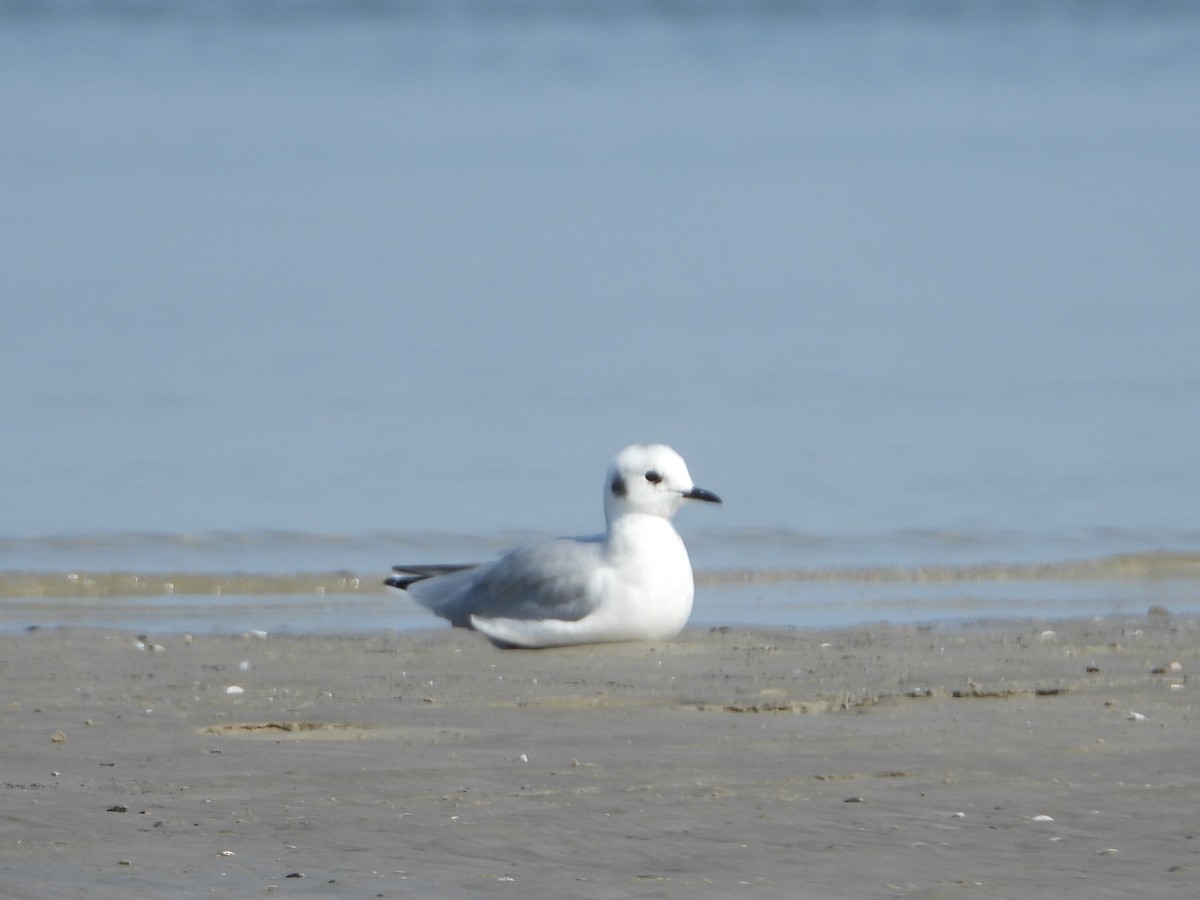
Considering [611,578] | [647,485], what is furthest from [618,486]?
[611,578]

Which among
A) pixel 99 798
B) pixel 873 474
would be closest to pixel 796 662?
pixel 99 798

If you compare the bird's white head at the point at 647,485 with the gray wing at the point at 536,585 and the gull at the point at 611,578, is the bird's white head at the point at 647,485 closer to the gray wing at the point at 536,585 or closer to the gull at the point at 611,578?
the gull at the point at 611,578

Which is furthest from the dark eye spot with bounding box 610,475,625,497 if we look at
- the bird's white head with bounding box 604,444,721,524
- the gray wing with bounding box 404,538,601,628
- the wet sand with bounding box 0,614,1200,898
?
the wet sand with bounding box 0,614,1200,898

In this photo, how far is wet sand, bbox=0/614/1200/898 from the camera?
3787 mm

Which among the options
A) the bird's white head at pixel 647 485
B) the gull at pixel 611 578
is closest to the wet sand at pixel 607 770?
the gull at pixel 611 578

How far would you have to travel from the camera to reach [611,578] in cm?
713

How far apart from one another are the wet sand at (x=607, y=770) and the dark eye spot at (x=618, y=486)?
0.53 meters

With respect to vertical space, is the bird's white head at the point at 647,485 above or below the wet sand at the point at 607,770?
above

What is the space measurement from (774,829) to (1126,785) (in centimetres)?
84

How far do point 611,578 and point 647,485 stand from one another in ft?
1.26

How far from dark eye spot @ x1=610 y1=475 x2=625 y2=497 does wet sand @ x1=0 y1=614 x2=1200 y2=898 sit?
0.53 metres

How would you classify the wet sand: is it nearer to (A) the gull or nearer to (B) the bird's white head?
(A) the gull

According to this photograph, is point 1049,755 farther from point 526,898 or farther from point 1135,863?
point 526,898

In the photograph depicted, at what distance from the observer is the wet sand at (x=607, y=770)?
3.79m
